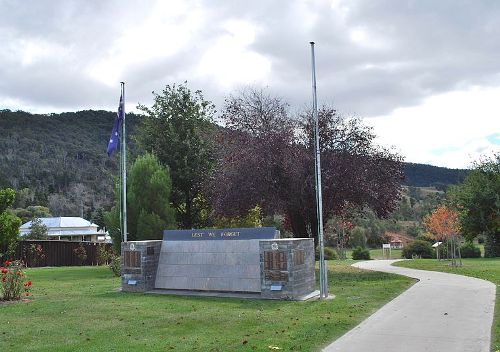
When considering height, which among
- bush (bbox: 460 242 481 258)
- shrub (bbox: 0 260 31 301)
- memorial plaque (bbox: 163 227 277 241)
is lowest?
bush (bbox: 460 242 481 258)

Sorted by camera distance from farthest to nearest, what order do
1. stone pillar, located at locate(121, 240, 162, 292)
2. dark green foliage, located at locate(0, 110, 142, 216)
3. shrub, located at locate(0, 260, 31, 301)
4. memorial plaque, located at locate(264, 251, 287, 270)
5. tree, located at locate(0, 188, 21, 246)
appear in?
dark green foliage, located at locate(0, 110, 142, 216) < tree, located at locate(0, 188, 21, 246) < stone pillar, located at locate(121, 240, 162, 292) < shrub, located at locate(0, 260, 31, 301) < memorial plaque, located at locate(264, 251, 287, 270)

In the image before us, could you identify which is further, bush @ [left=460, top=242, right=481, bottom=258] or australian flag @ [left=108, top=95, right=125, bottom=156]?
bush @ [left=460, top=242, right=481, bottom=258]

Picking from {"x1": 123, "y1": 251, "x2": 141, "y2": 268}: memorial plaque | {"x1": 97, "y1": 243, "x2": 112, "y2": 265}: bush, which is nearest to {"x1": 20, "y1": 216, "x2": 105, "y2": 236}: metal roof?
{"x1": 97, "y1": 243, "x2": 112, "y2": 265}: bush

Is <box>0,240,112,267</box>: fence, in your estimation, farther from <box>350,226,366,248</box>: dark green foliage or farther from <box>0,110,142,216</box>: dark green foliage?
<box>0,110,142,216</box>: dark green foliage

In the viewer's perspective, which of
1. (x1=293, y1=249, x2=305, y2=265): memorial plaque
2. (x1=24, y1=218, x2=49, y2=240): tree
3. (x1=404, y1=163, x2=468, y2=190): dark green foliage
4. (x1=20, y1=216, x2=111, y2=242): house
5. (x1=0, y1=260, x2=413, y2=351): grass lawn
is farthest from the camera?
(x1=404, y1=163, x2=468, y2=190): dark green foliage

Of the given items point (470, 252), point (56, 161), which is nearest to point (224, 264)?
point (470, 252)

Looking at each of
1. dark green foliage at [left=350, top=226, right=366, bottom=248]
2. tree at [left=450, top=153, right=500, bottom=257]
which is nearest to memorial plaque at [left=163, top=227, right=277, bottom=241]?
tree at [left=450, top=153, right=500, bottom=257]

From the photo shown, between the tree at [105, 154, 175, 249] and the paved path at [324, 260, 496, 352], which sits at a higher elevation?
the tree at [105, 154, 175, 249]

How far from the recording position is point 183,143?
3050cm

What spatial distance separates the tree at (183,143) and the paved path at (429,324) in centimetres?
1726

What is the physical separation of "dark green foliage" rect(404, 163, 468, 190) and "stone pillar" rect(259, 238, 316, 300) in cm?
11717

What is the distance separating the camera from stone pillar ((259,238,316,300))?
13992 mm

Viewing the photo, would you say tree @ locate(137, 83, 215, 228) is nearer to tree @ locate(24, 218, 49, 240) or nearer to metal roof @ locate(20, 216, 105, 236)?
tree @ locate(24, 218, 49, 240)

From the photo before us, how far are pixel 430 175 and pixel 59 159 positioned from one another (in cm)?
8943
